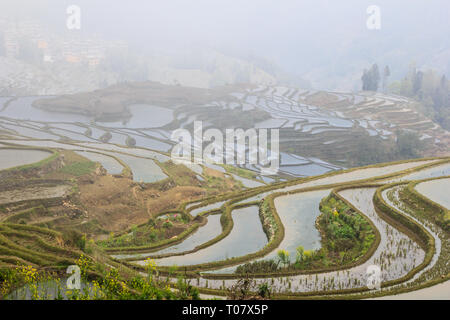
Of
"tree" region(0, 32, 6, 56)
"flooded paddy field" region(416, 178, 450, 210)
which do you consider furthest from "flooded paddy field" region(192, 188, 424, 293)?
"tree" region(0, 32, 6, 56)

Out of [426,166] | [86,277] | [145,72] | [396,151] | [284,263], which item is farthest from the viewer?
[145,72]

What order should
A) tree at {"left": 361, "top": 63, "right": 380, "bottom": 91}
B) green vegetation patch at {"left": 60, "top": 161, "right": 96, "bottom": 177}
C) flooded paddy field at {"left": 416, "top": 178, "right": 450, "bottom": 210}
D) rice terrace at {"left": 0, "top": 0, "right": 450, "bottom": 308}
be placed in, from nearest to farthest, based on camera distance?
rice terrace at {"left": 0, "top": 0, "right": 450, "bottom": 308} → flooded paddy field at {"left": 416, "top": 178, "right": 450, "bottom": 210} → green vegetation patch at {"left": 60, "top": 161, "right": 96, "bottom": 177} → tree at {"left": 361, "top": 63, "right": 380, "bottom": 91}

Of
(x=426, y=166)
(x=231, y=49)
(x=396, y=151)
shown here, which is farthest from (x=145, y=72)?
(x=426, y=166)

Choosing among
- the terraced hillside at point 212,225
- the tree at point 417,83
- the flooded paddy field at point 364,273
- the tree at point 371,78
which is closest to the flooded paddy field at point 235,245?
the terraced hillside at point 212,225

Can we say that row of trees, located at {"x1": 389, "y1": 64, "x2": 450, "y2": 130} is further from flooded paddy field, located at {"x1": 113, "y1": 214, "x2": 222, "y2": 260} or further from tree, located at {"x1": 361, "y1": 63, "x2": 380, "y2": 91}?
flooded paddy field, located at {"x1": 113, "y1": 214, "x2": 222, "y2": 260}

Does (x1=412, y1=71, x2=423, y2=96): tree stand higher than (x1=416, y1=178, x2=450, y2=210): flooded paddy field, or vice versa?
(x1=412, y1=71, x2=423, y2=96): tree

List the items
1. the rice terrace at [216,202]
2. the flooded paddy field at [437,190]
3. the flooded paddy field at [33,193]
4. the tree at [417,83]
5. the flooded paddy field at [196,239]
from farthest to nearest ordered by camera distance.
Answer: the tree at [417,83] → the flooded paddy field at [33,193] → the flooded paddy field at [437,190] → the flooded paddy field at [196,239] → the rice terrace at [216,202]

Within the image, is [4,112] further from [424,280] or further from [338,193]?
[424,280]

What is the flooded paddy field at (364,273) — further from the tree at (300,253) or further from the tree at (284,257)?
the tree at (300,253)

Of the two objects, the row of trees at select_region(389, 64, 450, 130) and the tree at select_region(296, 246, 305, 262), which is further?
the row of trees at select_region(389, 64, 450, 130)
